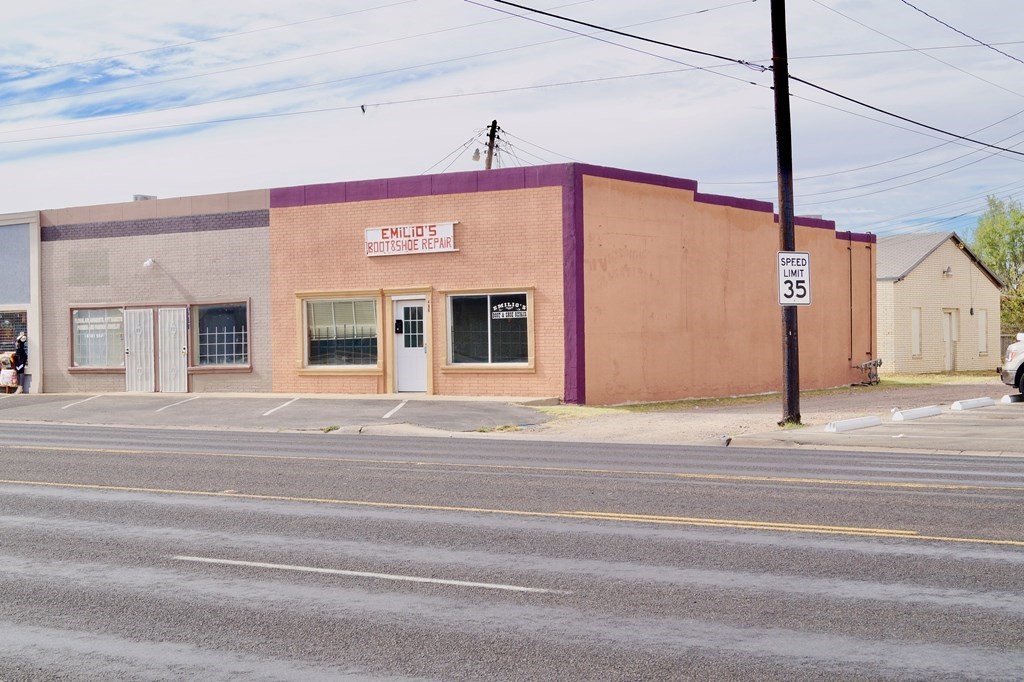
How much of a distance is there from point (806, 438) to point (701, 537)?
1039 cm

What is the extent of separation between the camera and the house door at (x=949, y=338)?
4550cm

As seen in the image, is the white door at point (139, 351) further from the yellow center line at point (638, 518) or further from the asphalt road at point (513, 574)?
the yellow center line at point (638, 518)

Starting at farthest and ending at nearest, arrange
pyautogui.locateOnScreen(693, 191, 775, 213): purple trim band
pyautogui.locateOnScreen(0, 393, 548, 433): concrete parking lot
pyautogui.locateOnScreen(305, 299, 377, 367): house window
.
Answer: pyautogui.locateOnScreen(693, 191, 775, 213): purple trim band, pyautogui.locateOnScreen(305, 299, 377, 367): house window, pyautogui.locateOnScreen(0, 393, 548, 433): concrete parking lot

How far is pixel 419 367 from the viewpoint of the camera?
89.0 ft

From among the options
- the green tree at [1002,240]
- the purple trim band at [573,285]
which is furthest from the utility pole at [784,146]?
the green tree at [1002,240]

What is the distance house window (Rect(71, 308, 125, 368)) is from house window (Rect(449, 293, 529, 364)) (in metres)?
10.7

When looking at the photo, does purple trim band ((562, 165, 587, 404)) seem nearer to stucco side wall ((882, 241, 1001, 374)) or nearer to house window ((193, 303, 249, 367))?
house window ((193, 303, 249, 367))

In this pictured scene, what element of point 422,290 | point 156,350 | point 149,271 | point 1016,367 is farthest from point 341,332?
point 1016,367

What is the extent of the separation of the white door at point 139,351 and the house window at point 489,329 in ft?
31.1

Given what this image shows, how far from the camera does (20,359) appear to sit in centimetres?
3200

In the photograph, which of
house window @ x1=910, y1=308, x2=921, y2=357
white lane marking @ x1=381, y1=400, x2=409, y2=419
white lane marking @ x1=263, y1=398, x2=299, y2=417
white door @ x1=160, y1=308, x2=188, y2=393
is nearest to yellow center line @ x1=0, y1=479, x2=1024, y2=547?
white lane marking @ x1=381, y1=400, x2=409, y2=419

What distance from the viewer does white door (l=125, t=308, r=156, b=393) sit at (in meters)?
30.4

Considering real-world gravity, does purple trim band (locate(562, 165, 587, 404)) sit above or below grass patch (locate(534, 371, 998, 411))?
above

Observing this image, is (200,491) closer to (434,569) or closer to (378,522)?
(378,522)
